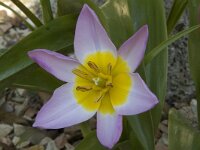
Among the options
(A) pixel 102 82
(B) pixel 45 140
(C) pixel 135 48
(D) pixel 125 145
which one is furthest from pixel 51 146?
(C) pixel 135 48

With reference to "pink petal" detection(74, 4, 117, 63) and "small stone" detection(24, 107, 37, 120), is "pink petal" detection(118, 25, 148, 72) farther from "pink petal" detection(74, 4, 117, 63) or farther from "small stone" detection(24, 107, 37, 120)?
"small stone" detection(24, 107, 37, 120)

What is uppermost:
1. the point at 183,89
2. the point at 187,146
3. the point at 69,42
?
the point at 69,42

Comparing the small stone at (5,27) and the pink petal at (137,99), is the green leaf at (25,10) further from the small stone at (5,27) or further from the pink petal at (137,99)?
the small stone at (5,27)

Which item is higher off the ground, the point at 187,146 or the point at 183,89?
the point at 187,146

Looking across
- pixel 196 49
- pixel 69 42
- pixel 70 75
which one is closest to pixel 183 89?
pixel 196 49

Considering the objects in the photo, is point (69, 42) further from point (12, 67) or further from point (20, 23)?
point (20, 23)
